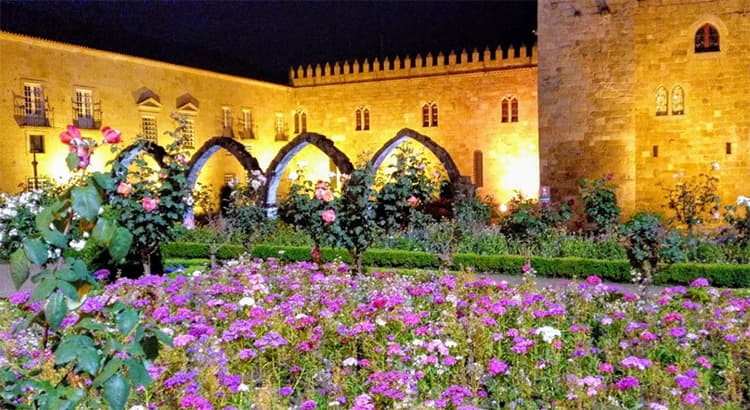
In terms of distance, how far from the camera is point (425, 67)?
973 inches

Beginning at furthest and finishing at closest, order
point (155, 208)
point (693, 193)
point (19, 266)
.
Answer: point (693, 193) → point (155, 208) → point (19, 266)

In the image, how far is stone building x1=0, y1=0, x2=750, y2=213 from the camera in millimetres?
14578

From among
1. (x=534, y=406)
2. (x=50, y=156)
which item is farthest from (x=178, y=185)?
(x=50, y=156)

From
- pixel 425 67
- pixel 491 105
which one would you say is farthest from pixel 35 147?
pixel 491 105

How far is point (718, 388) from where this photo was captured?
4230mm

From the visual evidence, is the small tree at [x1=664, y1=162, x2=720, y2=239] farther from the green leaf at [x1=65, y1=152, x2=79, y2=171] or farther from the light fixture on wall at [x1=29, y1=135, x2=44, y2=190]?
the light fixture on wall at [x1=29, y1=135, x2=44, y2=190]

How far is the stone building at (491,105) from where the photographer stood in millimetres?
14578

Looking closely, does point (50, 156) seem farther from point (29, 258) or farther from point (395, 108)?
point (29, 258)

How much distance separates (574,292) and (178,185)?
5201mm

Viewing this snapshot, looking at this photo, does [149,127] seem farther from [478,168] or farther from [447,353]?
[447,353]

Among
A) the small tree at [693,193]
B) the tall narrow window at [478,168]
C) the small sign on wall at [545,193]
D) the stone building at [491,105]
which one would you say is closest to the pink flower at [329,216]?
the stone building at [491,105]

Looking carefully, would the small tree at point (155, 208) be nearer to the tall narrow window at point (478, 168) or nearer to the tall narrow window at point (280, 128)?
the tall narrow window at point (478, 168)

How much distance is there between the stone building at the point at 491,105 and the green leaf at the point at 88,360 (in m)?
13.2

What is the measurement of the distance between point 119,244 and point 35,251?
0.23 m
